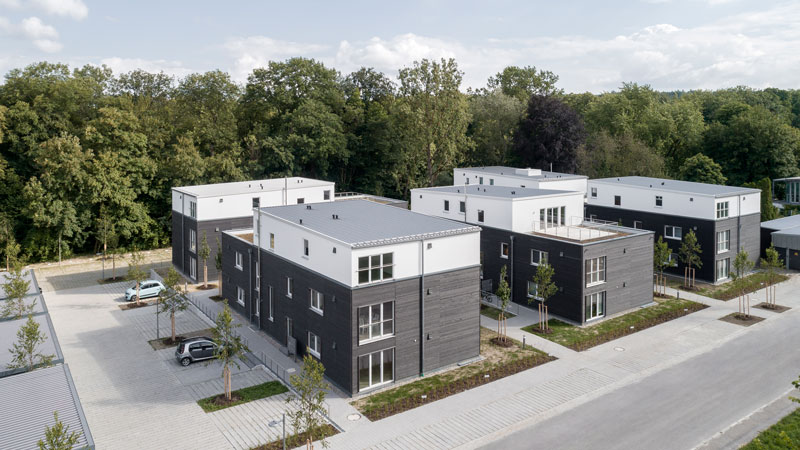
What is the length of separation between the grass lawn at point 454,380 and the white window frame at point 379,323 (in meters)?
2.02

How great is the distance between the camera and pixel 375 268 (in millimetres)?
20312

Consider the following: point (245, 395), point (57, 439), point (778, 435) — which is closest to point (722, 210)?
point (778, 435)

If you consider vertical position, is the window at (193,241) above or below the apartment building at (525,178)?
below

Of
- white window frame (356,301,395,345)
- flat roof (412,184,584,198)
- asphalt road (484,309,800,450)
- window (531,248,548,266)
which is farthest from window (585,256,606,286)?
white window frame (356,301,395,345)

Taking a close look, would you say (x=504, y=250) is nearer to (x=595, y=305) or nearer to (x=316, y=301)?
(x=595, y=305)

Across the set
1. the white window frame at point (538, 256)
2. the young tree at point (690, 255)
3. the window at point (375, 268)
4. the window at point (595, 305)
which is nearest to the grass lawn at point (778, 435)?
the window at point (595, 305)

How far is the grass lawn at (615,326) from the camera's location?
2564cm

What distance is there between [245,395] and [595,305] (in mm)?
17636

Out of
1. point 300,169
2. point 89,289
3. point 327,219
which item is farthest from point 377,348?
point 300,169

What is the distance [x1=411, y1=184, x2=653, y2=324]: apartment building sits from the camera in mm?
28000

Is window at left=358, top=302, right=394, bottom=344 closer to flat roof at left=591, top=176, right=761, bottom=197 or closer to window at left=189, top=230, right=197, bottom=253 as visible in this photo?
window at left=189, top=230, right=197, bottom=253

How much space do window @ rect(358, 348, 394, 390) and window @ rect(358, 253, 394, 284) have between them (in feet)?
9.14

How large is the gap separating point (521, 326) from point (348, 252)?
1188 cm

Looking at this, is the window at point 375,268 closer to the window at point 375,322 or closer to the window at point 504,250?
the window at point 375,322
